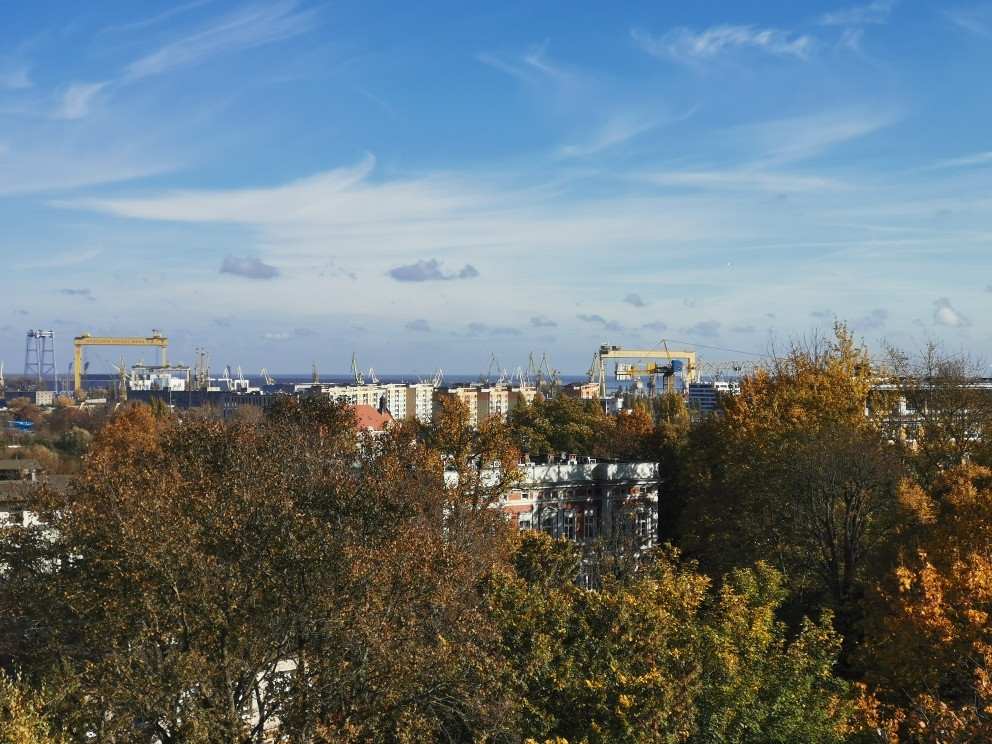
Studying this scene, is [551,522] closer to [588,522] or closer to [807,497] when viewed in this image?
[588,522]

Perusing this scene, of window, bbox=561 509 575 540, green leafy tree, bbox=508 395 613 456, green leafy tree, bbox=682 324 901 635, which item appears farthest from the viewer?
green leafy tree, bbox=508 395 613 456

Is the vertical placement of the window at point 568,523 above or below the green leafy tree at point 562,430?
below

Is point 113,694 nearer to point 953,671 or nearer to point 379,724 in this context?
point 379,724

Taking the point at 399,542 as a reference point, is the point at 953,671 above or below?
below

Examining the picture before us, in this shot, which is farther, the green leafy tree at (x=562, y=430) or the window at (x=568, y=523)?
the green leafy tree at (x=562, y=430)

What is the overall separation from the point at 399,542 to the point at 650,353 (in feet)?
538

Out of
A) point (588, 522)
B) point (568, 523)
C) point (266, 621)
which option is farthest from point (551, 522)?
point (266, 621)

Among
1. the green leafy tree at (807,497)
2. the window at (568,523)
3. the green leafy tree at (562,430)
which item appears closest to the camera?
the green leafy tree at (807,497)

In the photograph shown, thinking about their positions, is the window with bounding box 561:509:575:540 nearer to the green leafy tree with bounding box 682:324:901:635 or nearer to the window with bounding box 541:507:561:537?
the window with bounding box 541:507:561:537

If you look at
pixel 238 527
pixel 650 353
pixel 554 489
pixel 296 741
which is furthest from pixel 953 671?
pixel 650 353

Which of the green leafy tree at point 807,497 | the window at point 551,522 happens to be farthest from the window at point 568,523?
the green leafy tree at point 807,497

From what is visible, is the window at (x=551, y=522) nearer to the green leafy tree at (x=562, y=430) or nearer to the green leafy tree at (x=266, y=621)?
the green leafy tree at (x=562, y=430)

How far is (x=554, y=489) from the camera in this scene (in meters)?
41.3

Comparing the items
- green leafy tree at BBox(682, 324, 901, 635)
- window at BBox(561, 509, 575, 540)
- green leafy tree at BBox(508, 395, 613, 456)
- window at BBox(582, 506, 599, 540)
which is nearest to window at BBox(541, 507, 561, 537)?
window at BBox(561, 509, 575, 540)
